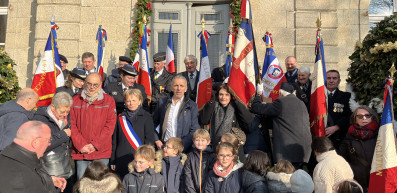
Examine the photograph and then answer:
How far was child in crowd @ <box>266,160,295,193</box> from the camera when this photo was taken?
6312 mm

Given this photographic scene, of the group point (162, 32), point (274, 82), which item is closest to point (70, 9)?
point (162, 32)

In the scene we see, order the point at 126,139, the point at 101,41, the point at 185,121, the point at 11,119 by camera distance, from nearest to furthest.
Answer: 1. the point at 11,119
2. the point at 126,139
3. the point at 185,121
4. the point at 101,41

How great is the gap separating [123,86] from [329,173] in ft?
12.2

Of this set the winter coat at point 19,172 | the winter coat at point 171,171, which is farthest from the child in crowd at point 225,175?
the winter coat at point 19,172

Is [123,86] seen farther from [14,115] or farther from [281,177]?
[281,177]

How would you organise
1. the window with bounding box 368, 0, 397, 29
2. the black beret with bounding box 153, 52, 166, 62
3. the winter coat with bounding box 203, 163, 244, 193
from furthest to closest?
1. the window with bounding box 368, 0, 397, 29
2. the black beret with bounding box 153, 52, 166, 62
3. the winter coat with bounding box 203, 163, 244, 193

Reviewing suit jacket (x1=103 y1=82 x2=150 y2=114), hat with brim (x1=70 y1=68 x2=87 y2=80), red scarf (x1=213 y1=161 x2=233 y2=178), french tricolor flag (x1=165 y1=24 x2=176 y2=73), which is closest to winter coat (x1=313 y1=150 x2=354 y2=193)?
red scarf (x1=213 y1=161 x2=233 y2=178)

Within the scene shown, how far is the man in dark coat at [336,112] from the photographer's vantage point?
8.23 meters

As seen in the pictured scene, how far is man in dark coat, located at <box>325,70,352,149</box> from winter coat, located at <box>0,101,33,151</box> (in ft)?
14.8

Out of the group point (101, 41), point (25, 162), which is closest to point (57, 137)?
point (25, 162)

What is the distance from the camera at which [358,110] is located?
748 cm

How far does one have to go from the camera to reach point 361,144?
7.35m

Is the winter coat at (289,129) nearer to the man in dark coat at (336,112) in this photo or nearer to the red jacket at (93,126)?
the man in dark coat at (336,112)

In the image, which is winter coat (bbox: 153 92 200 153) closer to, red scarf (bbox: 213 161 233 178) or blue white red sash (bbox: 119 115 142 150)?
blue white red sash (bbox: 119 115 142 150)
